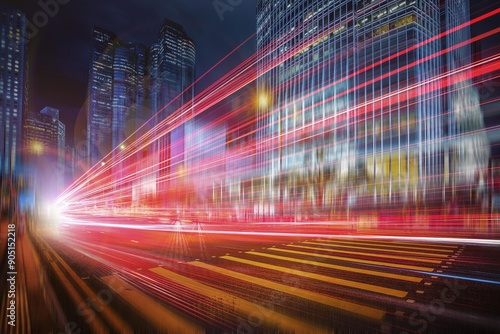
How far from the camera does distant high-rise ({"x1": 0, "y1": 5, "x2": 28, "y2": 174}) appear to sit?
4.04 metres

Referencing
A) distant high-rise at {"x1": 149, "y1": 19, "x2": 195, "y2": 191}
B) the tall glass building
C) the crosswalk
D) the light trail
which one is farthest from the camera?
distant high-rise at {"x1": 149, "y1": 19, "x2": 195, "y2": 191}

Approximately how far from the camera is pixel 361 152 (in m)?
39.7

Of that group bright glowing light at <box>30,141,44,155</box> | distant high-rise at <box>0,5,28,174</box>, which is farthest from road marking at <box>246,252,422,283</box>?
distant high-rise at <box>0,5,28,174</box>

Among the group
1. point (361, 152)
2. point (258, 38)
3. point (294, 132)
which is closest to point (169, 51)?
point (258, 38)

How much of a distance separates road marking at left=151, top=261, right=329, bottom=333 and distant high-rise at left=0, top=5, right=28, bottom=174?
4.01 m

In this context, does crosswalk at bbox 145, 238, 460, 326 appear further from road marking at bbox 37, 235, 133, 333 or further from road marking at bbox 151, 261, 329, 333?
road marking at bbox 37, 235, 133, 333

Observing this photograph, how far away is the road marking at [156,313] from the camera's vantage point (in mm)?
3941

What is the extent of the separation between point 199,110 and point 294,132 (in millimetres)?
32537

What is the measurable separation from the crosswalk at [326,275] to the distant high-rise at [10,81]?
410 cm

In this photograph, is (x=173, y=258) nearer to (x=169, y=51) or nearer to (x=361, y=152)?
(x=361, y=152)

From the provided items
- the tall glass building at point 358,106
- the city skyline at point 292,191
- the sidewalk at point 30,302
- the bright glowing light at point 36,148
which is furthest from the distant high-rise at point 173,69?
→ the sidewalk at point 30,302

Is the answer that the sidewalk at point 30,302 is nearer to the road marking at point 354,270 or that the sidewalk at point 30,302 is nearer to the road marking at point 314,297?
the road marking at point 314,297

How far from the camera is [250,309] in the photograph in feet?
15.1

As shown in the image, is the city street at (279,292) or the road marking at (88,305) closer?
the road marking at (88,305)
